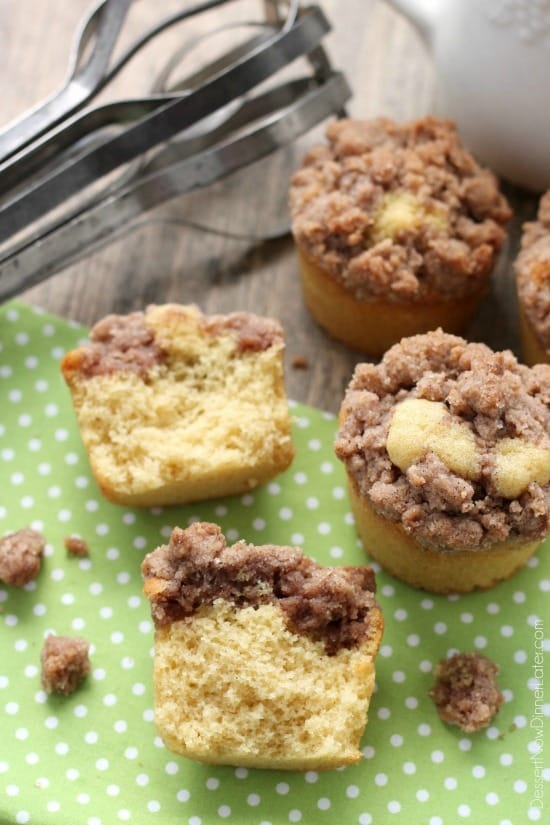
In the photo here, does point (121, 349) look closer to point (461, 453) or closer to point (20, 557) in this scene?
point (20, 557)

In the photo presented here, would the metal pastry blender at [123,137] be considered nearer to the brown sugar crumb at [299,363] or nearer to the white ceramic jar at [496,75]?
the white ceramic jar at [496,75]

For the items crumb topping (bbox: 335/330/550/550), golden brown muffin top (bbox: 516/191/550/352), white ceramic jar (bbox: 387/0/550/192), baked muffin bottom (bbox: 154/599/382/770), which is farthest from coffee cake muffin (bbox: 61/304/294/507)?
→ white ceramic jar (bbox: 387/0/550/192)

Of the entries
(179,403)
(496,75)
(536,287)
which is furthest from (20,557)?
(496,75)

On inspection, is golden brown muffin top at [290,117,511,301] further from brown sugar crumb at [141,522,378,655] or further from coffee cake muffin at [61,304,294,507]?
brown sugar crumb at [141,522,378,655]

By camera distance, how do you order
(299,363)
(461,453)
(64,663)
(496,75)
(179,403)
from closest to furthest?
(461,453) → (64,663) → (179,403) → (496,75) → (299,363)

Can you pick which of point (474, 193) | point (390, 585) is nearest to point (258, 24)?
point (474, 193)
